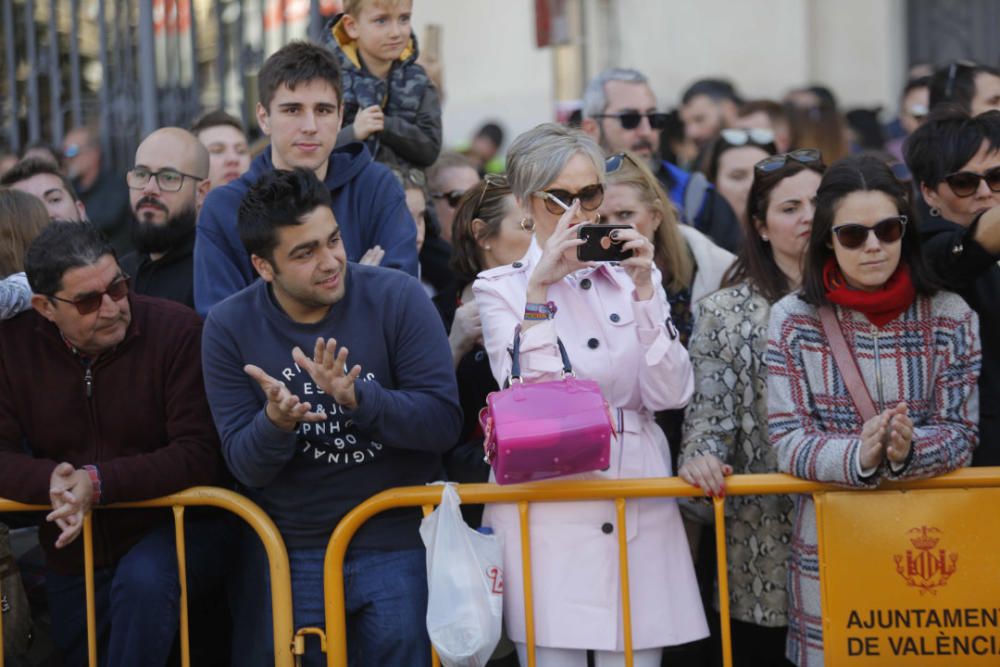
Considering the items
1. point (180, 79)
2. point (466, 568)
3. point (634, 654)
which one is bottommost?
point (634, 654)

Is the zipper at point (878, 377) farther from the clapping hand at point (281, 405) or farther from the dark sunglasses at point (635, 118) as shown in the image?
the dark sunglasses at point (635, 118)

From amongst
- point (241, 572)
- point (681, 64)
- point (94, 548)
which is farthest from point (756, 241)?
point (681, 64)

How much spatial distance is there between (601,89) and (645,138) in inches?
14.3

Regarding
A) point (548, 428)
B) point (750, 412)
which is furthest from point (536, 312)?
point (750, 412)

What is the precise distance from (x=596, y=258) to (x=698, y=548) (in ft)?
4.46

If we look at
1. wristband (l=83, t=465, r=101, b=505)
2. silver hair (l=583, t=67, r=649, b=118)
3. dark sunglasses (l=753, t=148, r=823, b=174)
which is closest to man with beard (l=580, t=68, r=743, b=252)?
silver hair (l=583, t=67, r=649, b=118)

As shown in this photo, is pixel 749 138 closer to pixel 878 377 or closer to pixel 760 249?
pixel 760 249

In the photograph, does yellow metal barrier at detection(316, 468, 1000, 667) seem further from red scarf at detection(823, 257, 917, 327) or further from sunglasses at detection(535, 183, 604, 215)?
sunglasses at detection(535, 183, 604, 215)

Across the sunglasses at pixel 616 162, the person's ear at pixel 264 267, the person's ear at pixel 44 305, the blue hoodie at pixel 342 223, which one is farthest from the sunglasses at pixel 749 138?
the person's ear at pixel 44 305

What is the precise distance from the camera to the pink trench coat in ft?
14.8

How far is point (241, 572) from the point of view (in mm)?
4969

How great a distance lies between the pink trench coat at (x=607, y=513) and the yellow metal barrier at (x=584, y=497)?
0.04 metres

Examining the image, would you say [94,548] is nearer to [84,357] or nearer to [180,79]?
[84,357]

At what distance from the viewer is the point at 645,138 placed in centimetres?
702
